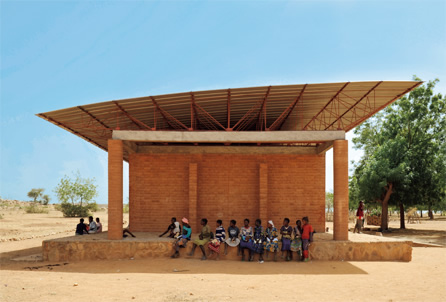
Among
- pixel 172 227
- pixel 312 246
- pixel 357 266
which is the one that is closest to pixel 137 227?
pixel 172 227

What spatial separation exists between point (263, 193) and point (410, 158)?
54.0 feet

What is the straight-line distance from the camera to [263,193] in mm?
16391

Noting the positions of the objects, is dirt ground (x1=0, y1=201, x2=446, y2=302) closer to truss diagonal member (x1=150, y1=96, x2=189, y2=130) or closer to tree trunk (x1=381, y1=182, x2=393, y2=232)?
truss diagonal member (x1=150, y1=96, x2=189, y2=130)

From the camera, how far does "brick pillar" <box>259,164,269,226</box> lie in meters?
16.3

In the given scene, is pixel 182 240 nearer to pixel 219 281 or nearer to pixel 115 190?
pixel 115 190

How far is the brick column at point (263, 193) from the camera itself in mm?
16266

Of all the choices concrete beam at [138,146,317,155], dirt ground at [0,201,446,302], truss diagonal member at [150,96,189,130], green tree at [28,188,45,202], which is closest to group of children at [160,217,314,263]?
dirt ground at [0,201,446,302]

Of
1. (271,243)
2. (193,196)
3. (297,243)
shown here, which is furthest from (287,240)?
(193,196)

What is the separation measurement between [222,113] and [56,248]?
8.04 meters

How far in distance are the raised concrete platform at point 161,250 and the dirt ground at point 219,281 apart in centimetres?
42

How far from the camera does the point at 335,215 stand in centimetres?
1349

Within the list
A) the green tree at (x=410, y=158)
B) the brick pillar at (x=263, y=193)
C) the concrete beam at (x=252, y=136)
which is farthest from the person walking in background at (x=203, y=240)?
the green tree at (x=410, y=158)

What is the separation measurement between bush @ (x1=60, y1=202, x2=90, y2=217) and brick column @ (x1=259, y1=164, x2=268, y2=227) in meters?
31.8

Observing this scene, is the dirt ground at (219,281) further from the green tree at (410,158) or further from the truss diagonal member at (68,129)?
the green tree at (410,158)
